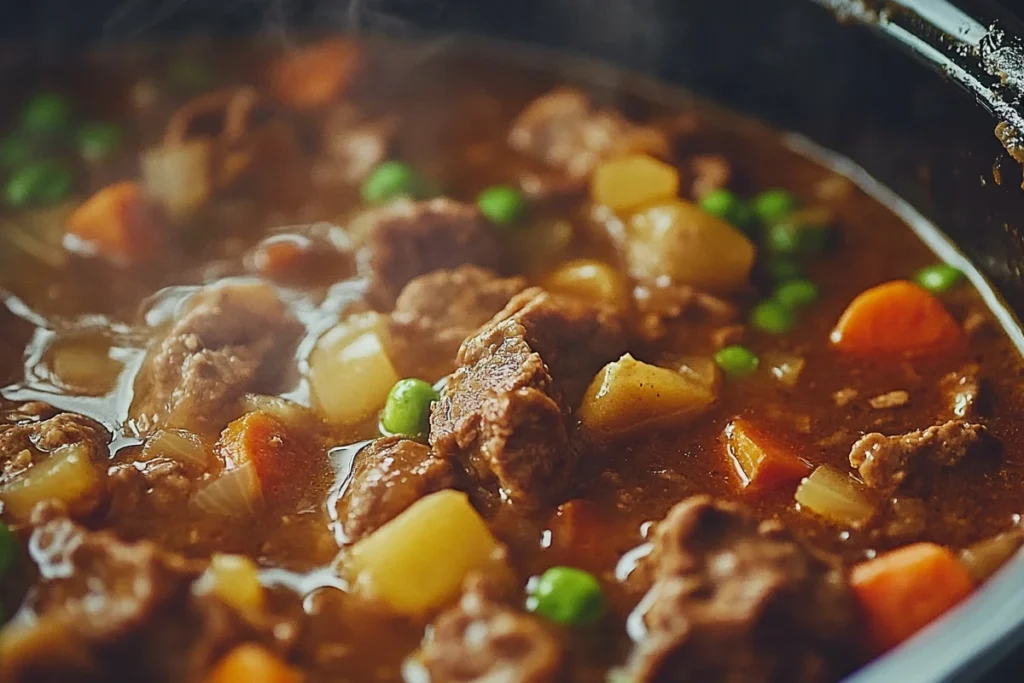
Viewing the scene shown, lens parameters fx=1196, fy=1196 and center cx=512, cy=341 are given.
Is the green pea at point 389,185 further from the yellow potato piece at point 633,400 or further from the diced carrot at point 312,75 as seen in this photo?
the yellow potato piece at point 633,400

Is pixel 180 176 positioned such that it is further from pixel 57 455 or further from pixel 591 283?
pixel 591 283

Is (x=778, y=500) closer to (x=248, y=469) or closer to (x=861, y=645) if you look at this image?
(x=861, y=645)

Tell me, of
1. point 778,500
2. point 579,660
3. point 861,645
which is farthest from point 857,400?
point 579,660

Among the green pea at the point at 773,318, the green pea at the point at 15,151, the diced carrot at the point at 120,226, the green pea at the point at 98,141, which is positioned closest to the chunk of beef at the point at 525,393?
the green pea at the point at 773,318

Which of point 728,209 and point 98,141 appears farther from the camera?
point 98,141

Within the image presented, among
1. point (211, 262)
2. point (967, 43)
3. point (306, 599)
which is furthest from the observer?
point (211, 262)

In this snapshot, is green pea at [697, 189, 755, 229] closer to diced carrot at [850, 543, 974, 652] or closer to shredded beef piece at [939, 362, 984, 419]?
shredded beef piece at [939, 362, 984, 419]

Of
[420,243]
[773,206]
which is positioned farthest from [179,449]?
[773,206]
